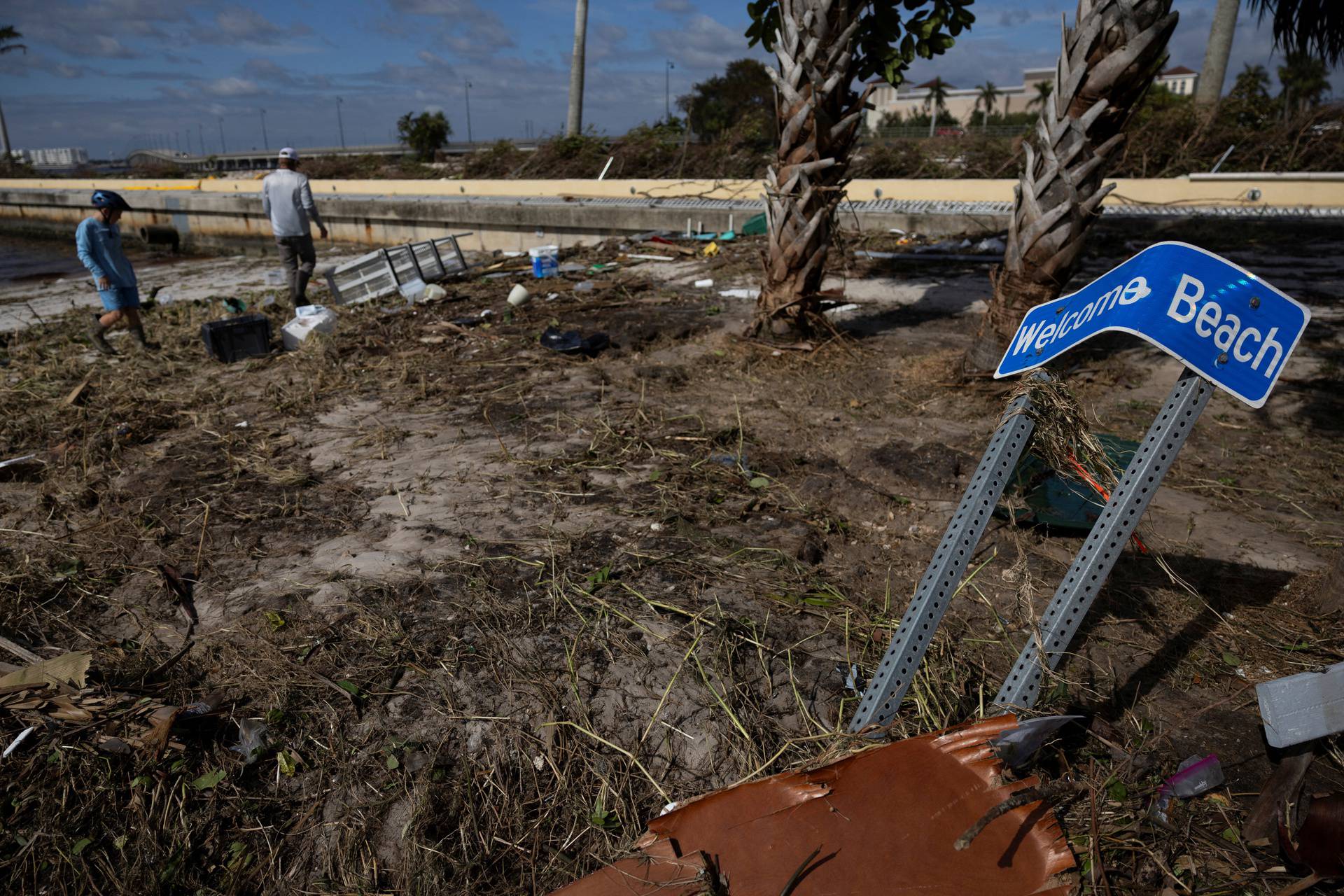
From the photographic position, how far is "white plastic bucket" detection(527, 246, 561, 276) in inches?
352

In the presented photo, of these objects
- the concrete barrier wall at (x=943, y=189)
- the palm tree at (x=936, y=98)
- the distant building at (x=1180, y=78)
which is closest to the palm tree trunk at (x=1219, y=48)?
the concrete barrier wall at (x=943, y=189)

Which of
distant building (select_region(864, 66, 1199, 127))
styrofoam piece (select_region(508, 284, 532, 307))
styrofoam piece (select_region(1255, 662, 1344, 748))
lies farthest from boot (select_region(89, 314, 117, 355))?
distant building (select_region(864, 66, 1199, 127))

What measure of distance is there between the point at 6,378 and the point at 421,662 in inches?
217

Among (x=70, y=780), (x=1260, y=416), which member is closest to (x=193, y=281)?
(x=70, y=780)

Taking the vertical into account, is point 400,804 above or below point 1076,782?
below

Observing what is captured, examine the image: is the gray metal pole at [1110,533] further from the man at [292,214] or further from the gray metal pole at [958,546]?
the man at [292,214]

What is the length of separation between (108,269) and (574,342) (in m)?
4.08

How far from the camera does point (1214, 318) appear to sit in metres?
1.75

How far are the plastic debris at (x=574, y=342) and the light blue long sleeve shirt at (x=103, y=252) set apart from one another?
11.9 ft

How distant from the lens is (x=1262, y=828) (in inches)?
76.4

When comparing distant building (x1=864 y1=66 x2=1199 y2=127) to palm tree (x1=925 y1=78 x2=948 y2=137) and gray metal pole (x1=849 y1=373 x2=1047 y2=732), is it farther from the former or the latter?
gray metal pole (x1=849 y1=373 x2=1047 y2=732)

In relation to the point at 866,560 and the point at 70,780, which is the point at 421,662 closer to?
the point at 70,780

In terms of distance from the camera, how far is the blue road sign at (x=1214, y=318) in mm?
1735

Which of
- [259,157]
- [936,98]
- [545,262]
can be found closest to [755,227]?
[545,262]
